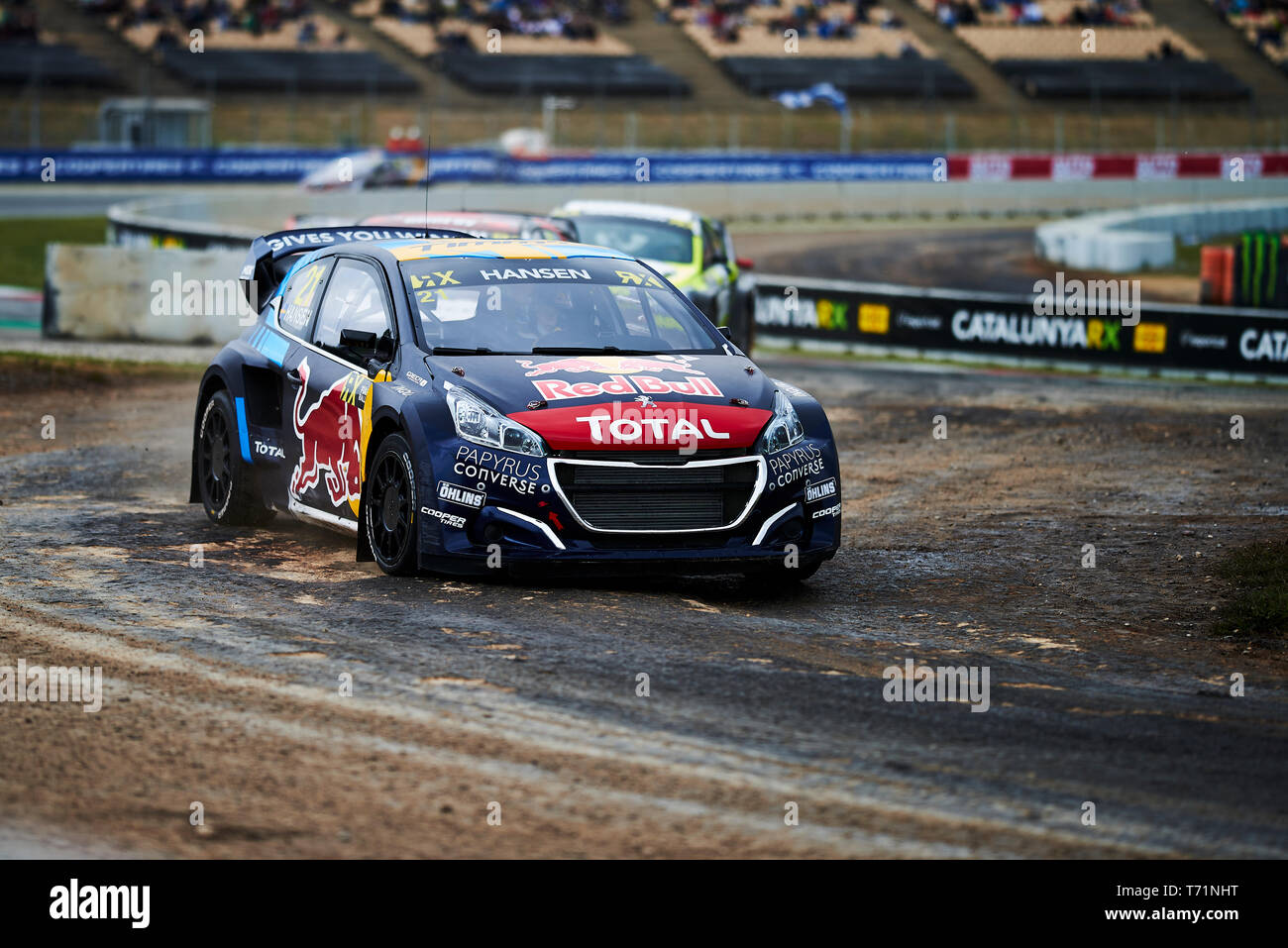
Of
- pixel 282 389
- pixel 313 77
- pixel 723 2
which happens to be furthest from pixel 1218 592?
pixel 723 2

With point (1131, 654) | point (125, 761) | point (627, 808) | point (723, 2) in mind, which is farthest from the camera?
point (723, 2)

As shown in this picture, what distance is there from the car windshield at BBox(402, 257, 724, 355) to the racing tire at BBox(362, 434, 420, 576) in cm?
61

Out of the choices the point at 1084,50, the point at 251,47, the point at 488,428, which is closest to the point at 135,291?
the point at 488,428

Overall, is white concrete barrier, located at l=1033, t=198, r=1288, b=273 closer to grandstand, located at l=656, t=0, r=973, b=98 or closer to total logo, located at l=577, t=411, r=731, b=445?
grandstand, located at l=656, t=0, r=973, b=98

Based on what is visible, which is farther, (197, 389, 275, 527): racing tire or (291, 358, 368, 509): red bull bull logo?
(197, 389, 275, 527): racing tire

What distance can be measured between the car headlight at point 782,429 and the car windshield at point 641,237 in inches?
380

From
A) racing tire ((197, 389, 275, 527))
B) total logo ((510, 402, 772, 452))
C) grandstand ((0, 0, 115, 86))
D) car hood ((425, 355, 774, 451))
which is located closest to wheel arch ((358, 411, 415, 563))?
car hood ((425, 355, 774, 451))

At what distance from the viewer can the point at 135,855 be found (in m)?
4.78

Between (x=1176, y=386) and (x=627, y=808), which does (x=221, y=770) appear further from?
(x=1176, y=386)

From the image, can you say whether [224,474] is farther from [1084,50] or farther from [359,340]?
[1084,50]

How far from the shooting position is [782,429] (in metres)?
8.40

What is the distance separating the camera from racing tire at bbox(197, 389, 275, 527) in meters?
9.83

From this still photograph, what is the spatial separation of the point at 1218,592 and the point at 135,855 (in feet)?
18.6

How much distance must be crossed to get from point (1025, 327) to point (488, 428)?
Answer: 16.5 metres
